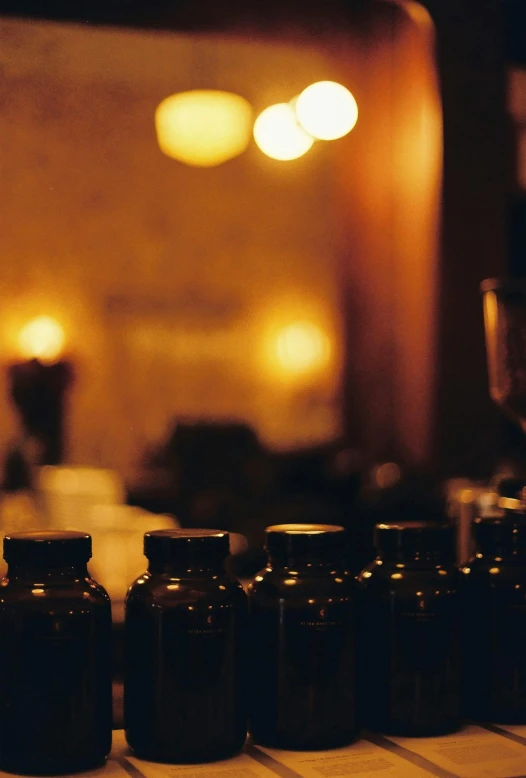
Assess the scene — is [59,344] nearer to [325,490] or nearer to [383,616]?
[325,490]

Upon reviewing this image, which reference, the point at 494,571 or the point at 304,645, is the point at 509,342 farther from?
the point at 304,645

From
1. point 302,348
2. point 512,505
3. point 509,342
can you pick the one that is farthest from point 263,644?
point 302,348

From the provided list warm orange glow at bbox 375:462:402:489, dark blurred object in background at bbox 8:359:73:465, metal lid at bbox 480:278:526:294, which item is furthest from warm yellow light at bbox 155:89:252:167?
metal lid at bbox 480:278:526:294

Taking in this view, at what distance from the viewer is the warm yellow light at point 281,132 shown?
319 cm

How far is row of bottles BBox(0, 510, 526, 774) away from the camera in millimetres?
742

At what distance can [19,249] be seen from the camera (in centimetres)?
343

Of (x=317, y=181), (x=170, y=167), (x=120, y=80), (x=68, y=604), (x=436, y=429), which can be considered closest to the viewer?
(x=68, y=604)

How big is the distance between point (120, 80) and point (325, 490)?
55.3 inches

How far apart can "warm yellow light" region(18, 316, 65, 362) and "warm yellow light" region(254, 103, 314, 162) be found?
87cm

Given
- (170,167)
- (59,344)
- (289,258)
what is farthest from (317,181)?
(59,344)

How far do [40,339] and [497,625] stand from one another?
8.28ft

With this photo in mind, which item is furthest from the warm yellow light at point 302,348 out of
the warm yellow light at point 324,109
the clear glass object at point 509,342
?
the clear glass object at point 509,342

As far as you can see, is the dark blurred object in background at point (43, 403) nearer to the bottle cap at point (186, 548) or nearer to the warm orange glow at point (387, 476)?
the warm orange glow at point (387, 476)

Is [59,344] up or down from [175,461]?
up
